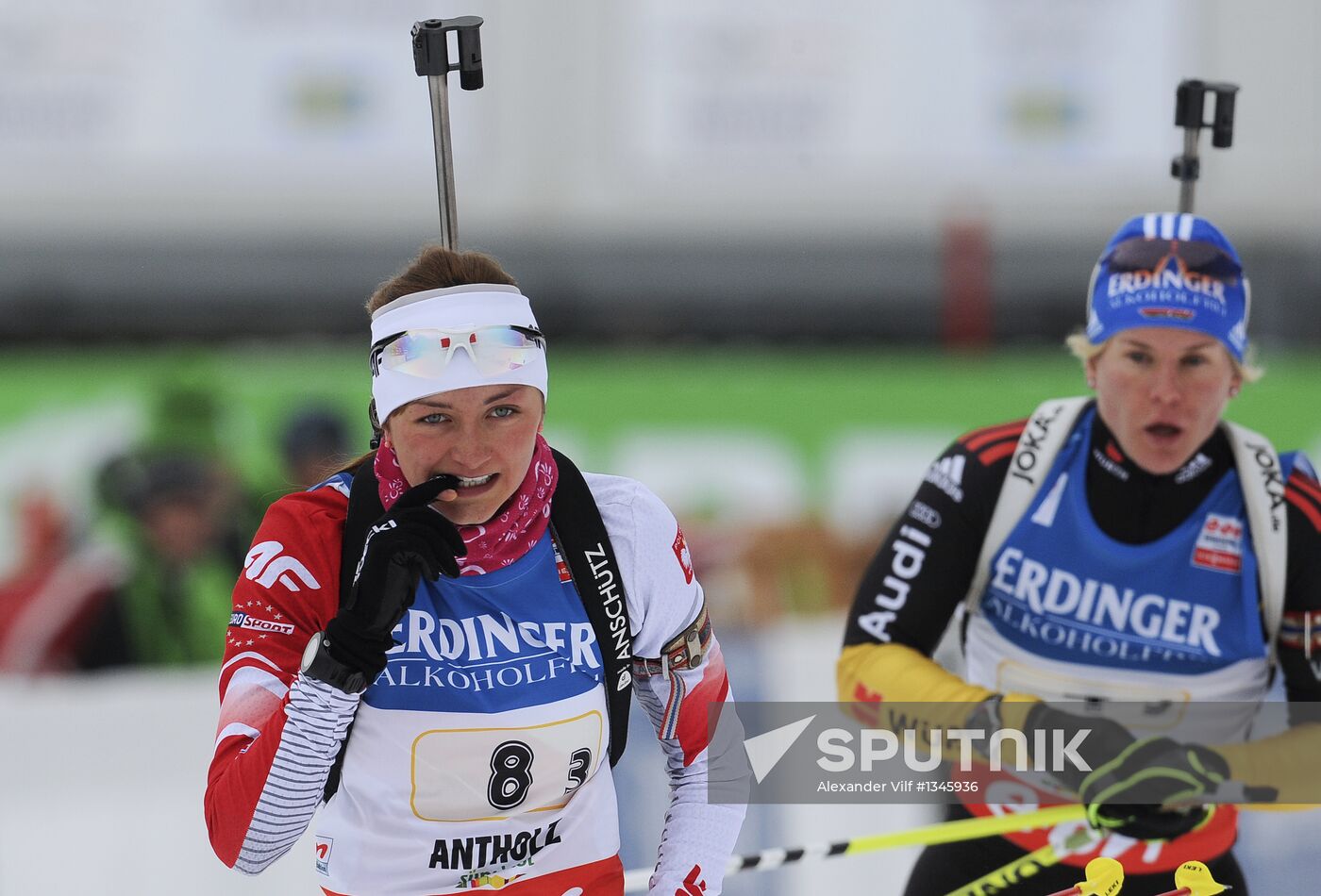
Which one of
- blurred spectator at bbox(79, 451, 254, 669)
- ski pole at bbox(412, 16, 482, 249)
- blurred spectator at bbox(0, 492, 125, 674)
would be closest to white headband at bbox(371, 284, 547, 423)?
ski pole at bbox(412, 16, 482, 249)

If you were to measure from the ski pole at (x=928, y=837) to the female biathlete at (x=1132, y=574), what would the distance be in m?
0.06

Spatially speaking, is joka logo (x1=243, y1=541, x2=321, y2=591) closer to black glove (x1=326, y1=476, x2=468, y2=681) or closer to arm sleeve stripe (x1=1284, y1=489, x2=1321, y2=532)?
black glove (x1=326, y1=476, x2=468, y2=681)

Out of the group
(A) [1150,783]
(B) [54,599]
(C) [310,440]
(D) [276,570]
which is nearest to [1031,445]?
(A) [1150,783]

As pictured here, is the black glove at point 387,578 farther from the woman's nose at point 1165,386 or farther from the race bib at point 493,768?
the woman's nose at point 1165,386

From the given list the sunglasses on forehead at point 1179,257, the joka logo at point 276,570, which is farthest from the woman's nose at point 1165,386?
the joka logo at point 276,570

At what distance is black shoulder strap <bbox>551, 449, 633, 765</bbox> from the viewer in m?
2.66

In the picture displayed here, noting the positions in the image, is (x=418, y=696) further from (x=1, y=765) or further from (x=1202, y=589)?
(x=1, y=765)

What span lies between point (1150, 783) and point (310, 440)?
5.59m

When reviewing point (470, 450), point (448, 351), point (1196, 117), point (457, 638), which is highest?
point (1196, 117)

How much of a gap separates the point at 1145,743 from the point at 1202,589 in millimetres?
359

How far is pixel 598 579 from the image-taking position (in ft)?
8.73

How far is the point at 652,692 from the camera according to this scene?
9.29 feet

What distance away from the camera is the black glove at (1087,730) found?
328 cm

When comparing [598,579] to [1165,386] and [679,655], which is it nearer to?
[679,655]
